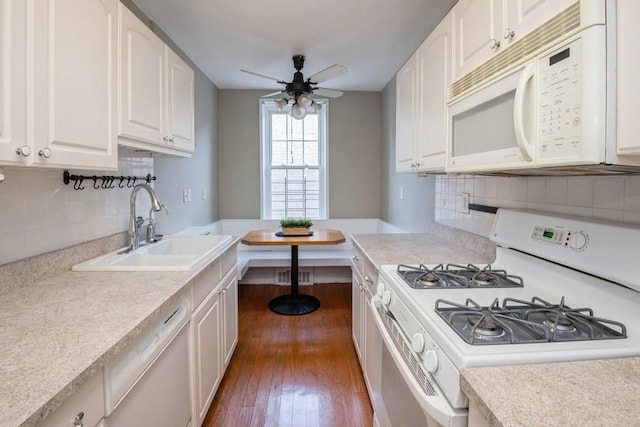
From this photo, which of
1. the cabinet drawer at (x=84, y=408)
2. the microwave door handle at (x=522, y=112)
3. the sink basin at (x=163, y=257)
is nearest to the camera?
the cabinet drawer at (x=84, y=408)

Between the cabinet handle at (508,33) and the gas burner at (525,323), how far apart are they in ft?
2.68

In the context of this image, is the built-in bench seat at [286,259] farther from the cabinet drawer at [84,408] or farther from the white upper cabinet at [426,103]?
the cabinet drawer at [84,408]

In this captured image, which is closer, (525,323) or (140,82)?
(525,323)

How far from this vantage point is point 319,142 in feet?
14.1

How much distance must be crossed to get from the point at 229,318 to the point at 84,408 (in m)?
1.49

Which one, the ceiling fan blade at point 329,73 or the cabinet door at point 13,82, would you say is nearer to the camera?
the cabinet door at point 13,82

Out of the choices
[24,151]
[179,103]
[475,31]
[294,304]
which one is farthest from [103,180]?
[294,304]

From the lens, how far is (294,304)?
3373 mm

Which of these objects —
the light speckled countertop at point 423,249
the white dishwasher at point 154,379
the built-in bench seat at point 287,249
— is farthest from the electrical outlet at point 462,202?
the white dishwasher at point 154,379

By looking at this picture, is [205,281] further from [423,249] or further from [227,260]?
[423,249]

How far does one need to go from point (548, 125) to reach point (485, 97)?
1.11ft

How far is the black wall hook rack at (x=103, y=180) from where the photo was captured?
1.56 metres

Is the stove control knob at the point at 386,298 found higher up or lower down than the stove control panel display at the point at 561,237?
lower down

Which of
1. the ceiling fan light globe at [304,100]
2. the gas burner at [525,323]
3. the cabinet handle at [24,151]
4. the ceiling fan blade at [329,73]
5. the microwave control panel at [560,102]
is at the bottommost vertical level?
the gas burner at [525,323]
